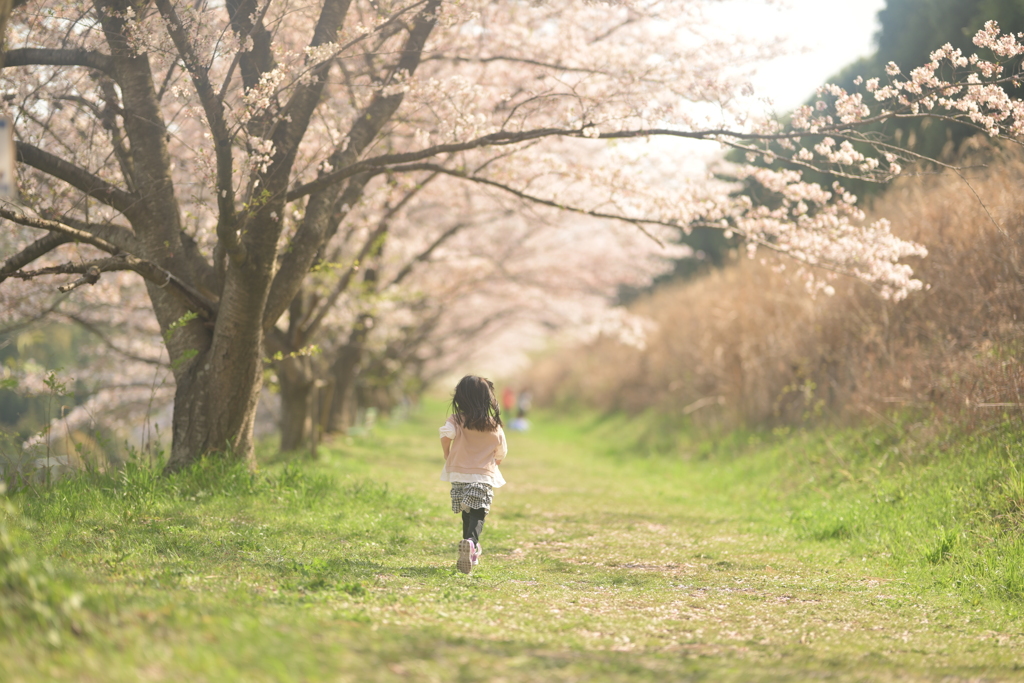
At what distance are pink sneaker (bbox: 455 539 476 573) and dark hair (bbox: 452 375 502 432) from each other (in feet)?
2.89

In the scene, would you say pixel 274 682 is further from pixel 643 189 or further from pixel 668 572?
pixel 643 189

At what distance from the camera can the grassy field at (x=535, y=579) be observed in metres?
3.24

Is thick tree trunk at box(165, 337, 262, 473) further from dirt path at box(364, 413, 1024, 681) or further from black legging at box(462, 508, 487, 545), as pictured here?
black legging at box(462, 508, 487, 545)

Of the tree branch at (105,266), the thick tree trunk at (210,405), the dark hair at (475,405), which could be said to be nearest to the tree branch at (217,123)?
the tree branch at (105,266)

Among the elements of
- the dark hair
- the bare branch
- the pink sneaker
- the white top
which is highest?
the bare branch

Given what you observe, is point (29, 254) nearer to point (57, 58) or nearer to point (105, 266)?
point (105, 266)

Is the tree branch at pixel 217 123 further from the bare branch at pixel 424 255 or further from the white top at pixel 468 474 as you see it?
the bare branch at pixel 424 255

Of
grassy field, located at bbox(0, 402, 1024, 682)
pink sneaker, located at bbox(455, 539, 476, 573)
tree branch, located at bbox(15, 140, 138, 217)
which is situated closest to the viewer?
grassy field, located at bbox(0, 402, 1024, 682)

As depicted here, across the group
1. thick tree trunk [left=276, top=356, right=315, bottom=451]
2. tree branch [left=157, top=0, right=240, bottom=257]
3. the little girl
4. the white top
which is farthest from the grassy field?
thick tree trunk [left=276, top=356, right=315, bottom=451]

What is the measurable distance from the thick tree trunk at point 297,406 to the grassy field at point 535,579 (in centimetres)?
356

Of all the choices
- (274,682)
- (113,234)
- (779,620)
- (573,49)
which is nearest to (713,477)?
(573,49)

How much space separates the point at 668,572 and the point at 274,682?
13.5ft

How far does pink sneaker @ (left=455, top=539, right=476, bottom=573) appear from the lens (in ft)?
18.5

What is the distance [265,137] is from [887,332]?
8.78 meters
